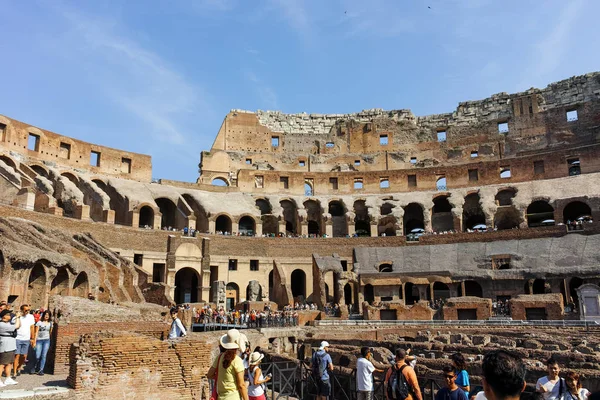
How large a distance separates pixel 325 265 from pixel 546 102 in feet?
118

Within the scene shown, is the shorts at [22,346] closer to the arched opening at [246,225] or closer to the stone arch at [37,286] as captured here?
the stone arch at [37,286]

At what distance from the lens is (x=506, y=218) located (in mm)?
43281

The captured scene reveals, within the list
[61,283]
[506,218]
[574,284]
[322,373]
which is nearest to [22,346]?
[322,373]

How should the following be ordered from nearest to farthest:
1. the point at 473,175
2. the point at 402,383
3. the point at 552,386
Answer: the point at 552,386 < the point at 402,383 < the point at 473,175

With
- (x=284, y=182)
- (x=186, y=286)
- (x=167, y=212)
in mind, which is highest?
(x=284, y=182)

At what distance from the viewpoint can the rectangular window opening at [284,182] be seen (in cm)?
5000

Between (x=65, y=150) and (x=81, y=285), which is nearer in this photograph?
(x=81, y=285)

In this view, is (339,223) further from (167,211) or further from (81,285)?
(81,285)

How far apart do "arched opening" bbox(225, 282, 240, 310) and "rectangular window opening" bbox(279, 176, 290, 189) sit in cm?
1485

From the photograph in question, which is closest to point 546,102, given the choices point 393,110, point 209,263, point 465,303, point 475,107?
point 475,107

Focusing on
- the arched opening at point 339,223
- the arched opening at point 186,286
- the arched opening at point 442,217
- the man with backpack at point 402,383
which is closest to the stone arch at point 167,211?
the arched opening at point 186,286

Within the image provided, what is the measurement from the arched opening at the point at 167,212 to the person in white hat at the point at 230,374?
3906 centimetres

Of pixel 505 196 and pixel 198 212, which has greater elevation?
pixel 505 196

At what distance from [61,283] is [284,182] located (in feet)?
96.9
